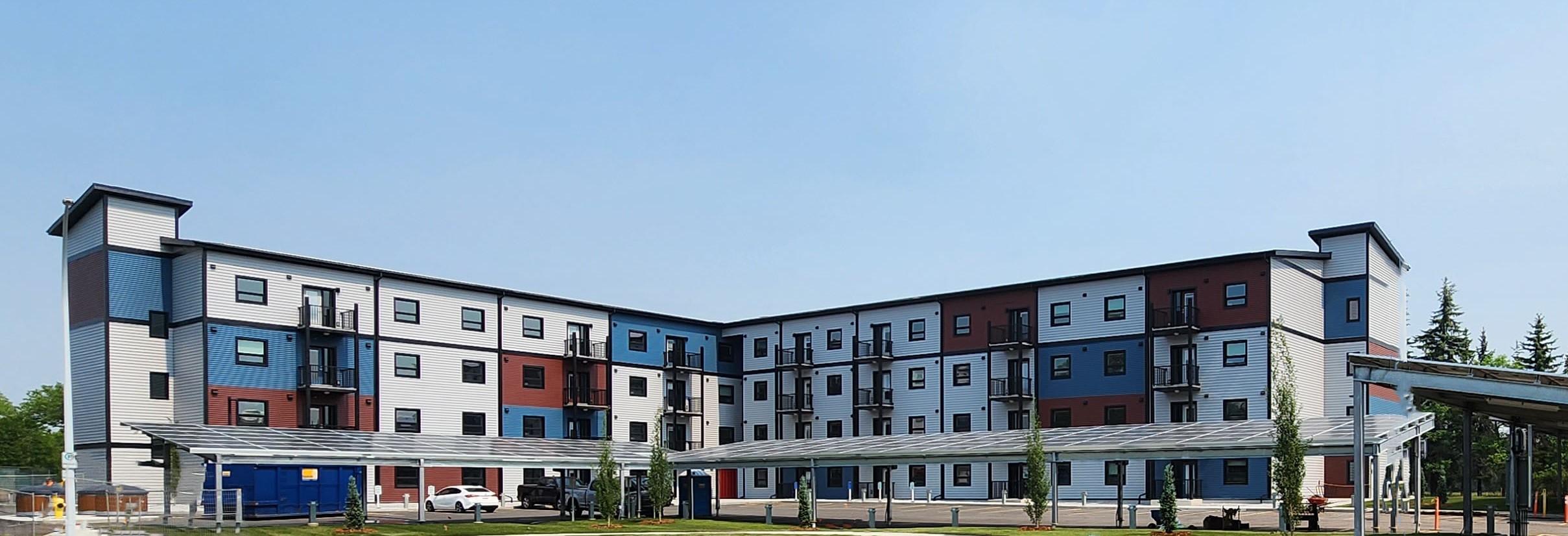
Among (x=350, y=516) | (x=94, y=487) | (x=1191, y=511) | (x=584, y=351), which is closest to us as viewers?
(x=350, y=516)

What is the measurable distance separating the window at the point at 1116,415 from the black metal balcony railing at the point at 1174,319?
4360 mm

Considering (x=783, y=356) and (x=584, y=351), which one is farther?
(x=783, y=356)

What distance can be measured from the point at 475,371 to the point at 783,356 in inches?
779

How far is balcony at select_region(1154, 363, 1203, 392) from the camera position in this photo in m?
58.4

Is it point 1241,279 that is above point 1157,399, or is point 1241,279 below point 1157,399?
above

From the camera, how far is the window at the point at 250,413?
2082 inches

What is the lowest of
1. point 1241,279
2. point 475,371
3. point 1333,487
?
point 1333,487

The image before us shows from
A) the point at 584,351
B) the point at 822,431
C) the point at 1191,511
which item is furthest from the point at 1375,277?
the point at 584,351

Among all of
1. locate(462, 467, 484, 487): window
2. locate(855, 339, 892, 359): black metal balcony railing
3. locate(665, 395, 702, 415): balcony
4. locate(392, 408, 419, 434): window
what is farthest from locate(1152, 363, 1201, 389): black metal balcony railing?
locate(392, 408, 419, 434): window

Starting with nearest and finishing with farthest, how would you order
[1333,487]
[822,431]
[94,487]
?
[94,487] → [1333,487] → [822,431]

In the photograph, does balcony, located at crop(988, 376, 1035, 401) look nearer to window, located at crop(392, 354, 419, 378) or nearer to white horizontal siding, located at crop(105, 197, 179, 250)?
window, located at crop(392, 354, 419, 378)

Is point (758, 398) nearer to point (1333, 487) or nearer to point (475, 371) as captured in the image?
point (475, 371)

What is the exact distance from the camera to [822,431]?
2938 inches

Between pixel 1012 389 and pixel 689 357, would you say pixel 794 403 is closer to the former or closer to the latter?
pixel 689 357
